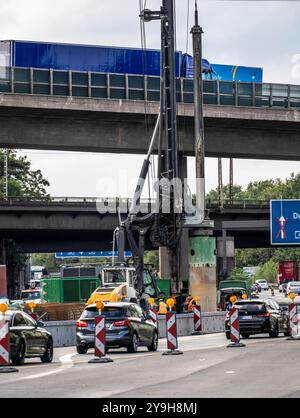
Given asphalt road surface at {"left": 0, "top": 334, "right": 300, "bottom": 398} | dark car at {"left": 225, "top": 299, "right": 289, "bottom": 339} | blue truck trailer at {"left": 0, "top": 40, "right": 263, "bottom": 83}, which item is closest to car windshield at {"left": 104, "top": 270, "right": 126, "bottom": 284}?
dark car at {"left": 225, "top": 299, "right": 289, "bottom": 339}

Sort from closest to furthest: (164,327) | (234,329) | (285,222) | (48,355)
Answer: (48,355) < (234,329) < (164,327) < (285,222)

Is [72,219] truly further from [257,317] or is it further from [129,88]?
[257,317]

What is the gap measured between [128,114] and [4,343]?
34625 millimetres

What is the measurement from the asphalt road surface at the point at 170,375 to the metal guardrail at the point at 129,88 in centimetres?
2489

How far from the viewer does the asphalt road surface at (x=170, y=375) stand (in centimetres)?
2038

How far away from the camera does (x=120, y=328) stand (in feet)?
111

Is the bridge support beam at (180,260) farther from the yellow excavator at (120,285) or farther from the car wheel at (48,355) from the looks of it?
the car wheel at (48,355)

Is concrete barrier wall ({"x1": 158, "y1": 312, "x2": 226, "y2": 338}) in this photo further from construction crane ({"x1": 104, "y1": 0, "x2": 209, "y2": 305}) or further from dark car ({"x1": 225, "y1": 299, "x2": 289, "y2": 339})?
construction crane ({"x1": 104, "y1": 0, "x2": 209, "y2": 305})

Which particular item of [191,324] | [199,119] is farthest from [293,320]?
[199,119]
